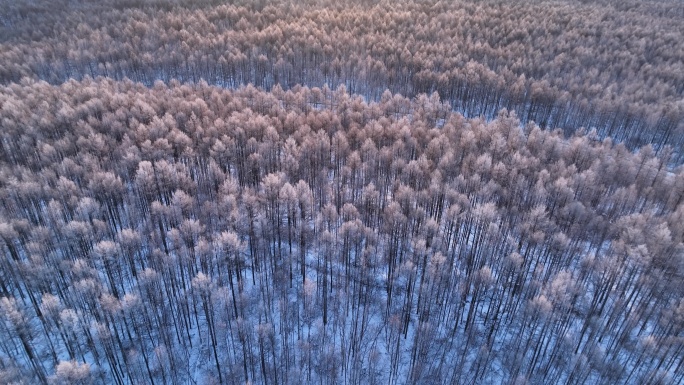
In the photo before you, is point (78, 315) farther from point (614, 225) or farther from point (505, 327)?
point (614, 225)

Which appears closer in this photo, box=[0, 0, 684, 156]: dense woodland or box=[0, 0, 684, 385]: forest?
box=[0, 0, 684, 385]: forest

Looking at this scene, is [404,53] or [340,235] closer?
[340,235]

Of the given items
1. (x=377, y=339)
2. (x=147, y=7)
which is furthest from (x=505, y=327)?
(x=147, y=7)

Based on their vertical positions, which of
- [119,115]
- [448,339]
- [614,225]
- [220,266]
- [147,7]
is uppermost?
[147,7]

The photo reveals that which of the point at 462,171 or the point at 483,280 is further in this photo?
the point at 462,171

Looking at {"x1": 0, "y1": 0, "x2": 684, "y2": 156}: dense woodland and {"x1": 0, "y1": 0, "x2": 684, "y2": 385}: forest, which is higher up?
{"x1": 0, "y1": 0, "x2": 684, "y2": 156}: dense woodland

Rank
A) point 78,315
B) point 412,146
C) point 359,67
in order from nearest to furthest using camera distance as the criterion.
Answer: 1. point 78,315
2. point 412,146
3. point 359,67

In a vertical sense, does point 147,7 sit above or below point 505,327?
above

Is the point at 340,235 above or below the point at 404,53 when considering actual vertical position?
below
